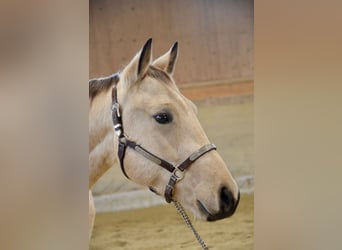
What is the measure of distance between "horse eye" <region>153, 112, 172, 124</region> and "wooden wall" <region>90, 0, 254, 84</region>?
152 millimetres

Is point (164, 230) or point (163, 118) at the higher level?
point (163, 118)

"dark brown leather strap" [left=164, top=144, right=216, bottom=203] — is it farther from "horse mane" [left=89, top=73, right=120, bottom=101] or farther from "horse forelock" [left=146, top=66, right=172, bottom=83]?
"horse mane" [left=89, top=73, right=120, bottom=101]

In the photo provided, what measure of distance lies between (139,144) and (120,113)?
0.14 meters

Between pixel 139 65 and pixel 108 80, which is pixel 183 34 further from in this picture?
pixel 108 80

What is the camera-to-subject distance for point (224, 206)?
1869 millimetres

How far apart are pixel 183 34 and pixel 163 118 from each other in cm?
35

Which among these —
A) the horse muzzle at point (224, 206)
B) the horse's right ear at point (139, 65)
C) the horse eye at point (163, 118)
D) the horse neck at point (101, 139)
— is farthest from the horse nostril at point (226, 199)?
the horse's right ear at point (139, 65)

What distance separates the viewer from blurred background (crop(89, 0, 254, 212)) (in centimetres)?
183

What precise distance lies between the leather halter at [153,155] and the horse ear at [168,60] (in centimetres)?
20

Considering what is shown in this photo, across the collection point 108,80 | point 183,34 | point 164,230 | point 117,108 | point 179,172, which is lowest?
point 164,230

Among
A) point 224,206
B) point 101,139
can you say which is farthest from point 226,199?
point 101,139

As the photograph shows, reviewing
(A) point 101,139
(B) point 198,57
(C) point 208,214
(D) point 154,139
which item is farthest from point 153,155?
(B) point 198,57

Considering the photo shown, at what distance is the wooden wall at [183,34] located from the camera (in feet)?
5.98

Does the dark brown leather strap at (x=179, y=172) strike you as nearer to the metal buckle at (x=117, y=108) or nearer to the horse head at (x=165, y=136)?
the horse head at (x=165, y=136)
